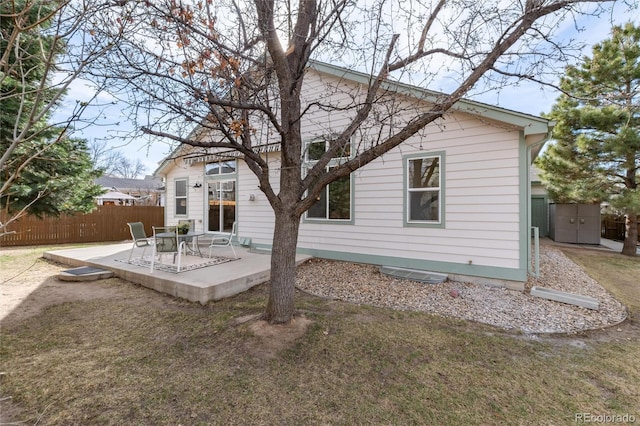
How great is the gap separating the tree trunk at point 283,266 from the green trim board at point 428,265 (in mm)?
3937

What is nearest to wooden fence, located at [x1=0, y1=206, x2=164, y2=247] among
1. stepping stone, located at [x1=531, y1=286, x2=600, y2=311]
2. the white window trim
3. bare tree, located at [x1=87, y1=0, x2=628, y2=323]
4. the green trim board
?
the green trim board

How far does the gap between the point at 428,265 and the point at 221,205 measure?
285 inches

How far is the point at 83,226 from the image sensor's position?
45.2ft

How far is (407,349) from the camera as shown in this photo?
3.59m

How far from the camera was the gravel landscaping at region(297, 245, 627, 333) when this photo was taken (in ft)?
15.1

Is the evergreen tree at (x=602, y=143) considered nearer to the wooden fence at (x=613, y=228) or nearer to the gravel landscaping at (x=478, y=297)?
the gravel landscaping at (x=478, y=297)

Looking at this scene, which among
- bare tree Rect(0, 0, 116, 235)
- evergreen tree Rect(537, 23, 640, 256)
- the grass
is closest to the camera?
bare tree Rect(0, 0, 116, 235)

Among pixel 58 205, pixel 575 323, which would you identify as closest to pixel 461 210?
pixel 575 323

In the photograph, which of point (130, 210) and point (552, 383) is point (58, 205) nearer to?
point (130, 210)

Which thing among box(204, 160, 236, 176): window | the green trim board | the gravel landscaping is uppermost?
box(204, 160, 236, 176): window

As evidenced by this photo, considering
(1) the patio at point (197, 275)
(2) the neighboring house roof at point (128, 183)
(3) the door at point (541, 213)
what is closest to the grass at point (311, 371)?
(1) the patio at point (197, 275)

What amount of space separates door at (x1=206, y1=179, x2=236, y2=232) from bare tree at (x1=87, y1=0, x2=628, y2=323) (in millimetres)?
6042

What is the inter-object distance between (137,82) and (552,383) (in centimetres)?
571

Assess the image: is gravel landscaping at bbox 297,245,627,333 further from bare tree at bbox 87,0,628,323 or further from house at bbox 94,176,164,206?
house at bbox 94,176,164,206
